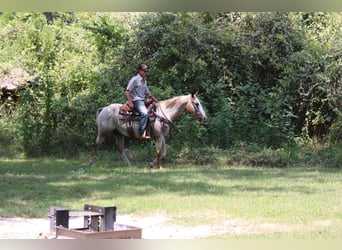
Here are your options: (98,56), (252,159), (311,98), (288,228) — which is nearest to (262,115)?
(311,98)

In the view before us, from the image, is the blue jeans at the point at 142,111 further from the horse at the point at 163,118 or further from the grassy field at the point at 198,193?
the grassy field at the point at 198,193

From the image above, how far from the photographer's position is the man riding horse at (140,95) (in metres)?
10.6

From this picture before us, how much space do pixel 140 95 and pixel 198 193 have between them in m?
3.38

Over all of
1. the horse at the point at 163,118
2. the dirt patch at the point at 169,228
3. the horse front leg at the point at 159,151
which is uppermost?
the horse at the point at 163,118

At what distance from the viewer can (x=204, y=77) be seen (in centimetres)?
1462

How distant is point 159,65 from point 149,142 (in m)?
2.40

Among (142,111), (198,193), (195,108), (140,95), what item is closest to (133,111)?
(142,111)

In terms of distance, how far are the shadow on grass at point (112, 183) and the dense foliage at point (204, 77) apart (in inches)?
67.1

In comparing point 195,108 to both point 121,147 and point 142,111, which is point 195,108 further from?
point 121,147

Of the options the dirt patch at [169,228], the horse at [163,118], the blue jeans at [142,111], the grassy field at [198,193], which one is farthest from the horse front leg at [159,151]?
the dirt patch at [169,228]

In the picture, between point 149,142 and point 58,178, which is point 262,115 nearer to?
point 149,142

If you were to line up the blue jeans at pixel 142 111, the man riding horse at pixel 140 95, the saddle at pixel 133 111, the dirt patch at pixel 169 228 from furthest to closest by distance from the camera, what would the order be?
the saddle at pixel 133 111 → the blue jeans at pixel 142 111 → the man riding horse at pixel 140 95 → the dirt patch at pixel 169 228

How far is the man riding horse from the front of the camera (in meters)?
10.6

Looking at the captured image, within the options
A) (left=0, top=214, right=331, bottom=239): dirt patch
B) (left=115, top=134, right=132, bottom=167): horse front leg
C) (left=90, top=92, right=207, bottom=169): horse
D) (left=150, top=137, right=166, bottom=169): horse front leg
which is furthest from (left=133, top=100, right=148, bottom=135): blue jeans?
(left=0, top=214, right=331, bottom=239): dirt patch
